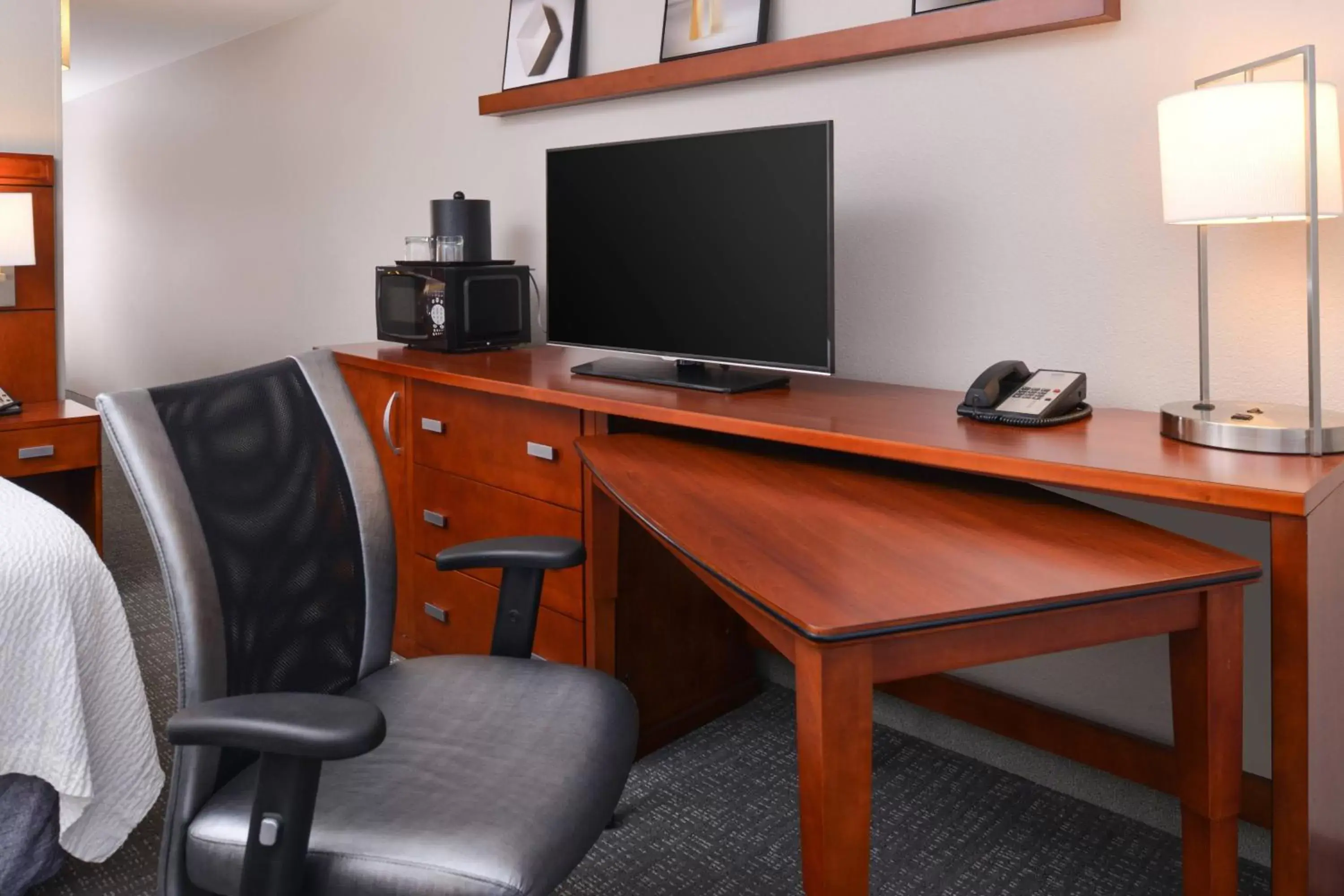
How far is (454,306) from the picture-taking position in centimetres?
297

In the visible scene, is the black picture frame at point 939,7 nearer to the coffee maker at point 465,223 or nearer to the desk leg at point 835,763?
the coffee maker at point 465,223

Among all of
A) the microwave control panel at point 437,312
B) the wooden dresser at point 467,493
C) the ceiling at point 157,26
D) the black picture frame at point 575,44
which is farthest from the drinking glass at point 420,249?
the ceiling at point 157,26

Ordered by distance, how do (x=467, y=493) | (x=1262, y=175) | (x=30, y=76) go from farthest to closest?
(x=30, y=76), (x=467, y=493), (x=1262, y=175)

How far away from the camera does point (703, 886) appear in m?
1.94

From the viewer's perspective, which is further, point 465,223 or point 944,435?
point 465,223

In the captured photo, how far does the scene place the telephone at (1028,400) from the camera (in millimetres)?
1824

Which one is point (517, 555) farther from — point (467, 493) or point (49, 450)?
point (49, 450)

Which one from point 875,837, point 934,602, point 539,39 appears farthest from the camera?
point 539,39

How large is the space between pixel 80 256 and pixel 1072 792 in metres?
7.95

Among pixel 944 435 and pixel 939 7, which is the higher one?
pixel 939 7

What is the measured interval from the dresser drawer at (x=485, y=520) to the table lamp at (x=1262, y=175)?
1237 mm

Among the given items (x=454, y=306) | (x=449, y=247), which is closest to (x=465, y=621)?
(x=454, y=306)

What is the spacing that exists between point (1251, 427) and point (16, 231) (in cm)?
360

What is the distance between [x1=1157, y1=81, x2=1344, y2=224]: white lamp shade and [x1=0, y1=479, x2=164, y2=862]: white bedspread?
1.94m
